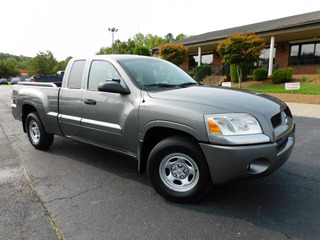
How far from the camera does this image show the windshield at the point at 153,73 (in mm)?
3270

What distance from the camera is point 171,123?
262cm

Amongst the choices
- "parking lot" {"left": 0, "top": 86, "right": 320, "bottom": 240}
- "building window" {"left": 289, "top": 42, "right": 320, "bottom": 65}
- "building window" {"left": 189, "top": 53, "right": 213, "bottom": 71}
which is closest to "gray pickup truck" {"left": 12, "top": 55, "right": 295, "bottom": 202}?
"parking lot" {"left": 0, "top": 86, "right": 320, "bottom": 240}

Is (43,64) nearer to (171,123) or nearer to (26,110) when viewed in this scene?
(26,110)

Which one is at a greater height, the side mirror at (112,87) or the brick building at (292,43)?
the brick building at (292,43)

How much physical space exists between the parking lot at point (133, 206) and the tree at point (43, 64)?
192 feet

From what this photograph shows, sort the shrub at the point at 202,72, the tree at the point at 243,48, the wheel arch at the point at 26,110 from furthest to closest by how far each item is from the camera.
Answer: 1. the shrub at the point at 202,72
2. the tree at the point at 243,48
3. the wheel arch at the point at 26,110

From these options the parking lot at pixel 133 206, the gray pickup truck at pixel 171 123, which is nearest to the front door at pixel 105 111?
the gray pickup truck at pixel 171 123

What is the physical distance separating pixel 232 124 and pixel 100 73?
2146 millimetres

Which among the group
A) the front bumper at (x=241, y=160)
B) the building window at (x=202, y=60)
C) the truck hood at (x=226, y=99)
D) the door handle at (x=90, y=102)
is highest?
the building window at (x=202, y=60)

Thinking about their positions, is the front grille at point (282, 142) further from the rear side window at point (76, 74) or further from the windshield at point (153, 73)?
the rear side window at point (76, 74)

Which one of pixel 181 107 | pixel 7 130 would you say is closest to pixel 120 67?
pixel 181 107

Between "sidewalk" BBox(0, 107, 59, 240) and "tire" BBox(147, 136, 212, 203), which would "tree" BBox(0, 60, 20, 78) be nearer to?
"sidewalk" BBox(0, 107, 59, 240)

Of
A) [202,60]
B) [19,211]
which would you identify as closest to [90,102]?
[19,211]

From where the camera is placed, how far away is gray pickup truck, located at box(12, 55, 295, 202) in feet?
7.80
